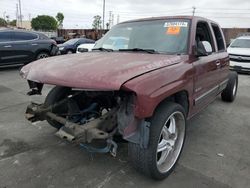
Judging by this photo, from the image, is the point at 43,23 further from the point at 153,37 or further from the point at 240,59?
the point at 153,37

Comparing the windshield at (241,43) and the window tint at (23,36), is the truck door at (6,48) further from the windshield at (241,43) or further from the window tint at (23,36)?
the windshield at (241,43)

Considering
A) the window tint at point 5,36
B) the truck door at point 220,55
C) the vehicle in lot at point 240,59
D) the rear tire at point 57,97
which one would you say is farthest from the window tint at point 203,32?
the window tint at point 5,36

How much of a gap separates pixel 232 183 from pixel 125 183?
1211mm

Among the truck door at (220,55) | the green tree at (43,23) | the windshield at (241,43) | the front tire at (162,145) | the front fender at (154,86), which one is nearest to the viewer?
the front fender at (154,86)

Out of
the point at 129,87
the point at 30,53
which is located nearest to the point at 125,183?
the point at 129,87

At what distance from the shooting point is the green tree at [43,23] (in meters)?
76.1

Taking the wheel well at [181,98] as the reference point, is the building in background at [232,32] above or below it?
above

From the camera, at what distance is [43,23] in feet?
257

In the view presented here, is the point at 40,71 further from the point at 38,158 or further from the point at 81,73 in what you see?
the point at 38,158

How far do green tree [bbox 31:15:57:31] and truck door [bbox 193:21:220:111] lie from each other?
7776cm

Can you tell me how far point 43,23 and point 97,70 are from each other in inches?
3233

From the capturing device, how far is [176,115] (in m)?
3.10

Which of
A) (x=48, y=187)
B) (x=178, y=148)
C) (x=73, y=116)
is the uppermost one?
(x=73, y=116)

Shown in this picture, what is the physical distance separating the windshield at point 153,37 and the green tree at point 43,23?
254ft
